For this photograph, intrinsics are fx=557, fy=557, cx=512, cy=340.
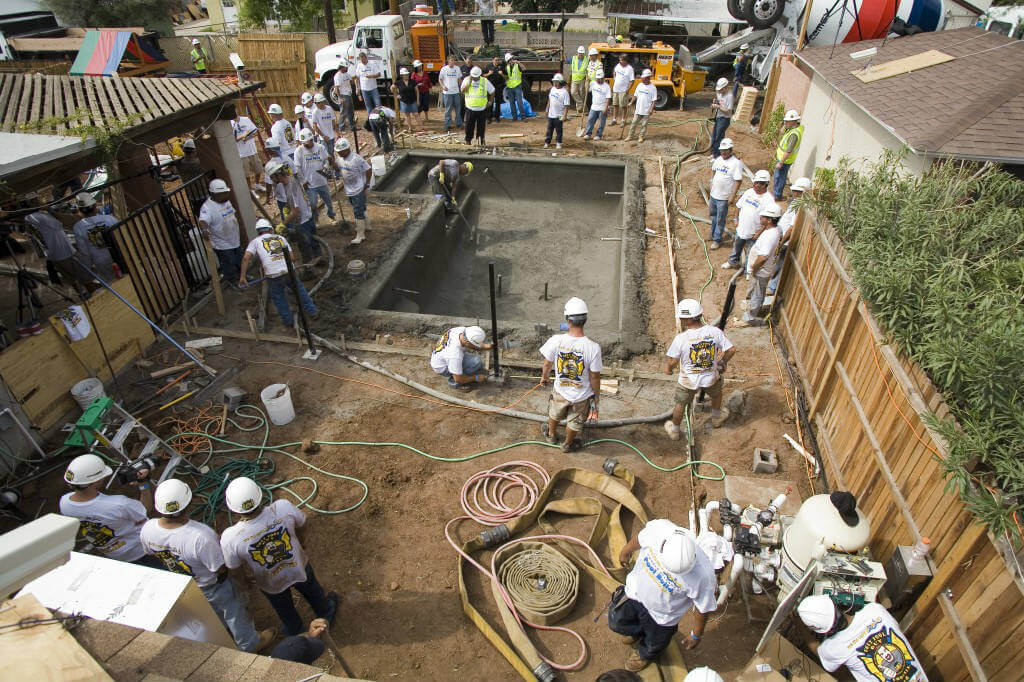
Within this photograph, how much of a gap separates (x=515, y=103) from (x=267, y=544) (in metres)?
16.1

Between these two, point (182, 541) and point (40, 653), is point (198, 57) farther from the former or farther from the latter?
point (40, 653)

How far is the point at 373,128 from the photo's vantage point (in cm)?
1416

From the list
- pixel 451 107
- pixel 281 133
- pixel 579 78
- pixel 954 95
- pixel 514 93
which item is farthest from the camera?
pixel 514 93

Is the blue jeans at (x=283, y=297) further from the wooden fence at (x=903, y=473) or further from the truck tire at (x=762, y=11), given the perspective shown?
the truck tire at (x=762, y=11)

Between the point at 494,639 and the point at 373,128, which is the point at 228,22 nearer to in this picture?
the point at 373,128

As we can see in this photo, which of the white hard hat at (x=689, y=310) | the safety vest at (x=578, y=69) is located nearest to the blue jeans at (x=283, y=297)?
the white hard hat at (x=689, y=310)

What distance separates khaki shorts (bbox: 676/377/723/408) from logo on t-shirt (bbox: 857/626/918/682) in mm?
2861

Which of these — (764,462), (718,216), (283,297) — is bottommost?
(764,462)

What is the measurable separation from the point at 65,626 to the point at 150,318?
21.3 ft

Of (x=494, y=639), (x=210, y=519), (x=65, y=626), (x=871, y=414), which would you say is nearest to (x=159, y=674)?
(x=65, y=626)

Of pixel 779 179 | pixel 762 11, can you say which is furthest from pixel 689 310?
pixel 762 11

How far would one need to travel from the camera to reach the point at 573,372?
5.49 m

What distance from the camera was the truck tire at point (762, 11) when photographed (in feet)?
54.5

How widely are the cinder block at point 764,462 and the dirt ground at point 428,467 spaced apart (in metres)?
0.14
